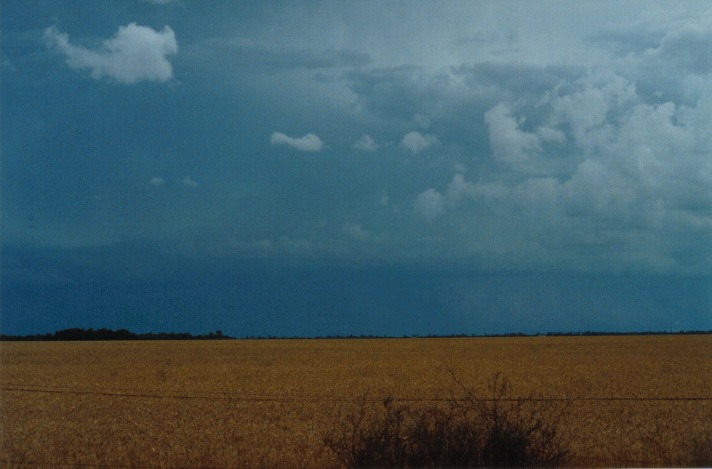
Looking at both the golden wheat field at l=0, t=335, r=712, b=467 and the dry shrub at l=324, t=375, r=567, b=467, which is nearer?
the dry shrub at l=324, t=375, r=567, b=467

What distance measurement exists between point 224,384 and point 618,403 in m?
14.7

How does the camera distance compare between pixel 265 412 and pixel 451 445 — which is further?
pixel 265 412

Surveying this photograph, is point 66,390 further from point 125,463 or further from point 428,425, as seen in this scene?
point 428,425

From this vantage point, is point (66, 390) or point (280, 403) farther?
point (66, 390)

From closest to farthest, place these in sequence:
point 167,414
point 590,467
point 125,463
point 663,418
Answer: point 590,467, point 125,463, point 663,418, point 167,414

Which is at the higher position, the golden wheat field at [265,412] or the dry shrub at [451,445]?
the dry shrub at [451,445]

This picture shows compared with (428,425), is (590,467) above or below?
below

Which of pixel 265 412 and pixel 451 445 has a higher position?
pixel 451 445

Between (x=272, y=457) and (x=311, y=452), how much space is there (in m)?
0.82

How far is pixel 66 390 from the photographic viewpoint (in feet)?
78.4

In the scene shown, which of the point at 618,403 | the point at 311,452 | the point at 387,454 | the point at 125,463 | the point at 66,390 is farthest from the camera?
the point at 66,390

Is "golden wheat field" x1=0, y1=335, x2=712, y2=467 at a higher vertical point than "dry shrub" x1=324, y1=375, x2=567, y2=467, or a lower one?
lower

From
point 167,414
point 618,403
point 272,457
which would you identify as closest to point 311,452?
point 272,457

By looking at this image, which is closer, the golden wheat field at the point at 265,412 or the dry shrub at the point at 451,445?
the dry shrub at the point at 451,445
